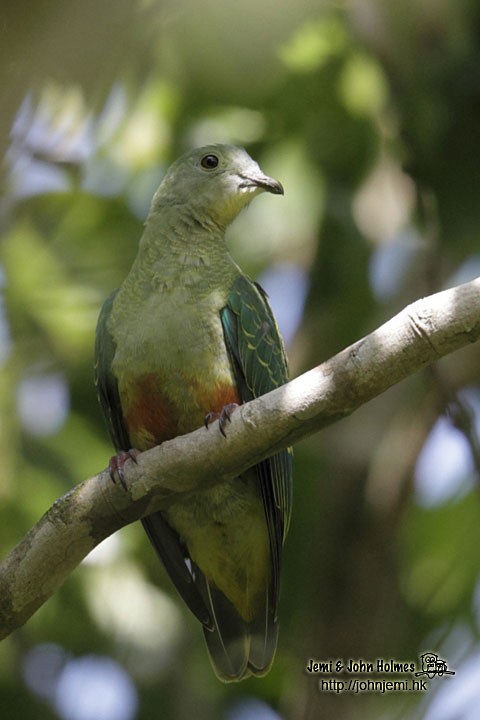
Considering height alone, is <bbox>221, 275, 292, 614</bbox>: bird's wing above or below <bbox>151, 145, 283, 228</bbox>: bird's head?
below

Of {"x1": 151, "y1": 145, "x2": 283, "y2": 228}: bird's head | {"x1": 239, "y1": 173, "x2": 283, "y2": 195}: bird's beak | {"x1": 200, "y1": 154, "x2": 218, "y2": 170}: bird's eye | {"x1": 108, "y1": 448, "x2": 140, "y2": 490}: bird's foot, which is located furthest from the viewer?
{"x1": 200, "y1": 154, "x2": 218, "y2": 170}: bird's eye

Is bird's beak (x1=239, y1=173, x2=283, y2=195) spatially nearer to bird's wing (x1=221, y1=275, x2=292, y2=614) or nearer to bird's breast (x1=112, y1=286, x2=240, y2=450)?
bird's wing (x1=221, y1=275, x2=292, y2=614)

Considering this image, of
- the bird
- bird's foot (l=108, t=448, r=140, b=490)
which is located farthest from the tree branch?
the bird

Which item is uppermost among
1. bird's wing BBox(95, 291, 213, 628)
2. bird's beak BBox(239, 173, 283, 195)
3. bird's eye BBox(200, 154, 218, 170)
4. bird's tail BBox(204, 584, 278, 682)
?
bird's eye BBox(200, 154, 218, 170)

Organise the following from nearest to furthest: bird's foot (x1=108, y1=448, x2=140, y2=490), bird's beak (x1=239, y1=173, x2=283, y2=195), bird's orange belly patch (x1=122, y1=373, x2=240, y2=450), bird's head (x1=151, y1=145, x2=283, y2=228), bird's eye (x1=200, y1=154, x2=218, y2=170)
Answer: bird's foot (x1=108, y1=448, x2=140, y2=490) < bird's orange belly patch (x1=122, y1=373, x2=240, y2=450) < bird's beak (x1=239, y1=173, x2=283, y2=195) < bird's head (x1=151, y1=145, x2=283, y2=228) < bird's eye (x1=200, y1=154, x2=218, y2=170)

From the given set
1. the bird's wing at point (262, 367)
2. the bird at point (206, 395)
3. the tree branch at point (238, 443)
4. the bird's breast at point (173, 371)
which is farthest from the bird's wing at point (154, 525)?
the tree branch at point (238, 443)

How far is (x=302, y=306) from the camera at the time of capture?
272 inches

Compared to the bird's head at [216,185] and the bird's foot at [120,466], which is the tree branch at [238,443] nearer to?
the bird's foot at [120,466]

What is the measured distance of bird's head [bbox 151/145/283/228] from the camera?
18.1ft

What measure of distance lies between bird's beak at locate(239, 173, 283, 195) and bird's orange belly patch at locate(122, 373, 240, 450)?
121 centimetres

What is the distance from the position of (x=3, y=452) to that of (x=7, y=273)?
3.99ft

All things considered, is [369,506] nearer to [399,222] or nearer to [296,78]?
[399,222]

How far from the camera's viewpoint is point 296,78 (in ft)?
21.1

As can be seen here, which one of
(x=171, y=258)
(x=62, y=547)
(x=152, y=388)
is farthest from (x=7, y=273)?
(x=62, y=547)
